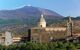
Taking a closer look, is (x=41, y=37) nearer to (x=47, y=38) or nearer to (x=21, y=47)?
(x=47, y=38)

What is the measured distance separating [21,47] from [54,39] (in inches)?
613

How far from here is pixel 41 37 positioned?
85.9m

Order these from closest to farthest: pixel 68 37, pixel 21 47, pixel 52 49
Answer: pixel 52 49
pixel 21 47
pixel 68 37

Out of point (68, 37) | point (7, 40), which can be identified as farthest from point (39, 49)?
point (7, 40)

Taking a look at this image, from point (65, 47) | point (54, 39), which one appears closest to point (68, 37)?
point (54, 39)

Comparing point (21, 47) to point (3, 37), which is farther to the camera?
point (3, 37)

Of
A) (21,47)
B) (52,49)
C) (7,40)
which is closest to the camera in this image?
(52,49)

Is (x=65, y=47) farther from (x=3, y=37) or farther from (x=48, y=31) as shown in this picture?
(x=3, y=37)

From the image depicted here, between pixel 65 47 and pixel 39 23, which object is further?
pixel 39 23

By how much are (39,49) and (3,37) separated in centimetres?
2966

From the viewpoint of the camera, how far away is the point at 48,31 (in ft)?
284

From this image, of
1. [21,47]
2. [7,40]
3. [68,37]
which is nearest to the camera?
[21,47]

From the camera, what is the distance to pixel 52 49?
203 feet

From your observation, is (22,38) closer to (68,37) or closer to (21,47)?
(68,37)
